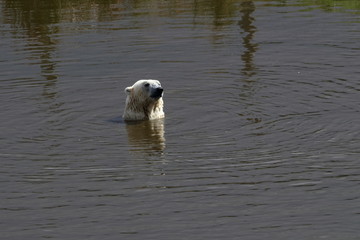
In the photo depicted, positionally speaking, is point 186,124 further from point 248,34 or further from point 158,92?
point 248,34

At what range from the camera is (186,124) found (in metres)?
15.5

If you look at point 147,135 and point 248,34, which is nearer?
point 147,135

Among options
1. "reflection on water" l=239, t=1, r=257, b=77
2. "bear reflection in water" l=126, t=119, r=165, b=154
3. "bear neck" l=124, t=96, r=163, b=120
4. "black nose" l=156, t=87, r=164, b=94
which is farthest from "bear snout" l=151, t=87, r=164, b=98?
"reflection on water" l=239, t=1, r=257, b=77

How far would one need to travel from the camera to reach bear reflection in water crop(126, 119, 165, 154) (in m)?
14.2

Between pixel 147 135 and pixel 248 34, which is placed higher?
pixel 248 34

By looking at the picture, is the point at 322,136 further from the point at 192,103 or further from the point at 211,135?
the point at 192,103

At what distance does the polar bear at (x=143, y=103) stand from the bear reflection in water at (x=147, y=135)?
5.9 inches

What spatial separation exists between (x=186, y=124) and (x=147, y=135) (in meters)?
0.68

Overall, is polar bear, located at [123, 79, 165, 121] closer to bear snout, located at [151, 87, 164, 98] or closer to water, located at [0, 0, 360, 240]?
bear snout, located at [151, 87, 164, 98]

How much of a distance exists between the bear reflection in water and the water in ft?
0.14

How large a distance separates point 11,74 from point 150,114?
14.8 feet

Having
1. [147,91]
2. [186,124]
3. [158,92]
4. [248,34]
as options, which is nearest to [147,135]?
[186,124]

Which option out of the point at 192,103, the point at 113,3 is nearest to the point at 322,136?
the point at 192,103

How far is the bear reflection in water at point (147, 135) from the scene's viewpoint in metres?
14.2
